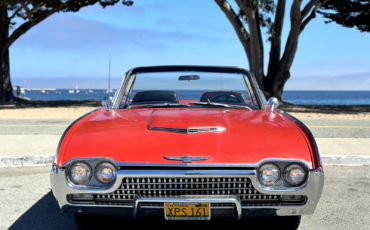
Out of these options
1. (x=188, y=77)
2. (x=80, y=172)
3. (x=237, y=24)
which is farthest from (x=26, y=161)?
(x=237, y=24)

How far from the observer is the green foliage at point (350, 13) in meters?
25.4

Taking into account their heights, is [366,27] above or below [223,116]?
above

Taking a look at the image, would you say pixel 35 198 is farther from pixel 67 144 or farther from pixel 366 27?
pixel 366 27

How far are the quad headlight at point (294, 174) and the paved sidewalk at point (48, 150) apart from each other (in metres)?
3.93

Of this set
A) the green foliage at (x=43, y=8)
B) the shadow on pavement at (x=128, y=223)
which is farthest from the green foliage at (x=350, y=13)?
the shadow on pavement at (x=128, y=223)

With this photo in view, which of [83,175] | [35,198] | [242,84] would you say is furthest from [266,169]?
[35,198]

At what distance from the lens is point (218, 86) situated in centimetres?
436

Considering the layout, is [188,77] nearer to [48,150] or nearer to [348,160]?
[348,160]

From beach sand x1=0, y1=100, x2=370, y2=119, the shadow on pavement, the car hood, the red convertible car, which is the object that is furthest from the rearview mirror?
beach sand x1=0, y1=100, x2=370, y2=119

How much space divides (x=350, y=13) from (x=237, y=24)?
32.4 feet

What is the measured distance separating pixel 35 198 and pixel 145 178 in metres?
2.32

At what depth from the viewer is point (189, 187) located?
2.55 metres

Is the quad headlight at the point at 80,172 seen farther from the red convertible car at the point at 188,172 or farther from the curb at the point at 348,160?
the curb at the point at 348,160

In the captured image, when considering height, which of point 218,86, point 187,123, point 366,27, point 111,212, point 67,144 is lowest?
point 111,212
